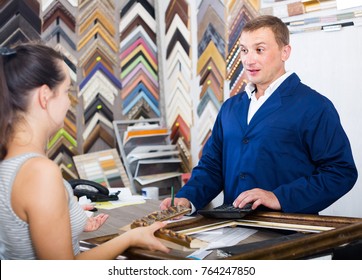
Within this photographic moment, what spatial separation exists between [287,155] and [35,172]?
1.22 meters

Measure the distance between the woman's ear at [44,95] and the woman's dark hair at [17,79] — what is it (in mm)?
11

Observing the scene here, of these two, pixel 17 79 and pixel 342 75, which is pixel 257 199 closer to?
pixel 17 79

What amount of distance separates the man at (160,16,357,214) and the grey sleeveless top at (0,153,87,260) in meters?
0.69

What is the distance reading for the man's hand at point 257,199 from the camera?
1821 mm

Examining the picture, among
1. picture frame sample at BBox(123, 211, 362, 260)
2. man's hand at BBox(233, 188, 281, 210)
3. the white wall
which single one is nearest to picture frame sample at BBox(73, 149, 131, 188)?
the white wall

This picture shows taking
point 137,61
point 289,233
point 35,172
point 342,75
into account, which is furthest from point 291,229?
point 137,61

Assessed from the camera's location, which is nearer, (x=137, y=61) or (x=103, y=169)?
(x=103, y=169)

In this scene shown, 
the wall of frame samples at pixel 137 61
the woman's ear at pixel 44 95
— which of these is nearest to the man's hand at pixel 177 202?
the woman's ear at pixel 44 95

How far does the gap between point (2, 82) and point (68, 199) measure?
13.2 inches

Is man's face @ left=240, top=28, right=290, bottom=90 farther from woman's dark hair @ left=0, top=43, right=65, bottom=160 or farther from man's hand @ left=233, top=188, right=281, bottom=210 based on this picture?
woman's dark hair @ left=0, top=43, right=65, bottom=160

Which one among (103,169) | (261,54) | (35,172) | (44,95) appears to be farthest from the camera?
(103,169)

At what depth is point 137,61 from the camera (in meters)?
4.69

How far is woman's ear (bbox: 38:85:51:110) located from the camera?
4.37 ft

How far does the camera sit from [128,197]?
9.37ft
